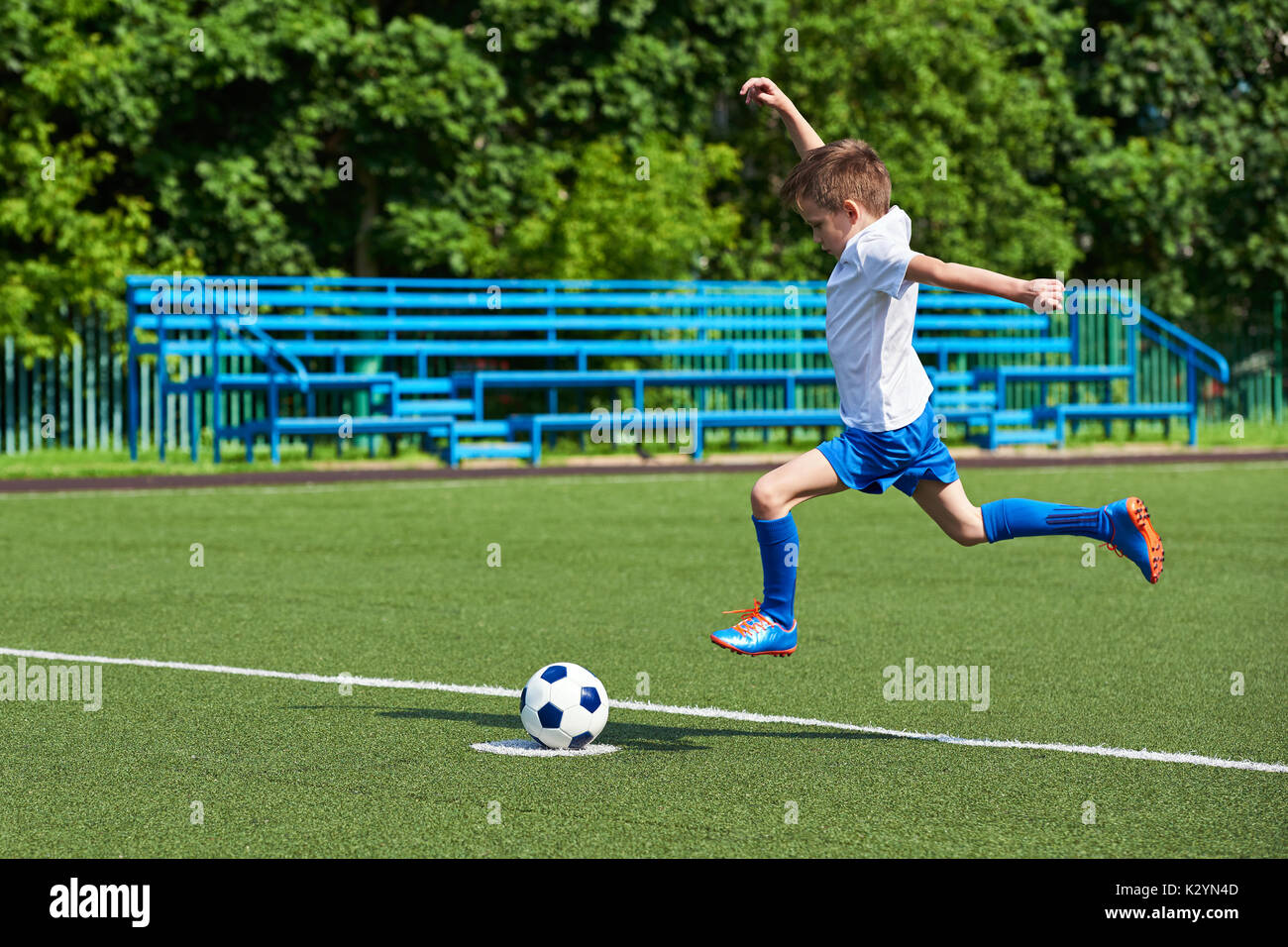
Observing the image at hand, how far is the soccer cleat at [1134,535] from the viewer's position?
626 centimetres

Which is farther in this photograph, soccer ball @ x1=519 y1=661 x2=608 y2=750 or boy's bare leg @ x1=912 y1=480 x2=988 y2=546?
boy's bare leg @ x1=912 y1=480 x2=988 y2=546

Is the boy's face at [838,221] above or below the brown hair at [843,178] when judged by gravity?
below

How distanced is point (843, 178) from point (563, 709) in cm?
209

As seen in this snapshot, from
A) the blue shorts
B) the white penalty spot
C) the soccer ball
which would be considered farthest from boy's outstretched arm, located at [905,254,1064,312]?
the white penalty spot

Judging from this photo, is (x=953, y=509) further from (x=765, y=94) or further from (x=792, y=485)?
(x=765, y=94)

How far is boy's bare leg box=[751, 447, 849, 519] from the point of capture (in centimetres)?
610

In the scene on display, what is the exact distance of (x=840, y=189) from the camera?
6059 millimetres

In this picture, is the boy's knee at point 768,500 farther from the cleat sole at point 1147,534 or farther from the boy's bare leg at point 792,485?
the cleat sole at point 1147,534

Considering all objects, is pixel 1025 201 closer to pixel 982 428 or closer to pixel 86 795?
pixel 982 428

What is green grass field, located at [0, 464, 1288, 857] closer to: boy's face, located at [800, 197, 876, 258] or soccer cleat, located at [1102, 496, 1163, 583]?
soccer cleat, located at [1102, 496, 1163, 583]

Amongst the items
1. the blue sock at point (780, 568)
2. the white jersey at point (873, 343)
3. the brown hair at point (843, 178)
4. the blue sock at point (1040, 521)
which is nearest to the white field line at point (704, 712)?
the blue sock at point (780, 568)

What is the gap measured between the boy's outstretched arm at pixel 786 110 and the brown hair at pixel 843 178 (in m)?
0.42

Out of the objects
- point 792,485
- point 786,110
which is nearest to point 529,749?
point 792,485

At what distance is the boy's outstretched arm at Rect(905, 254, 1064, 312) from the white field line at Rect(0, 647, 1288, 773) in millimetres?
1503
